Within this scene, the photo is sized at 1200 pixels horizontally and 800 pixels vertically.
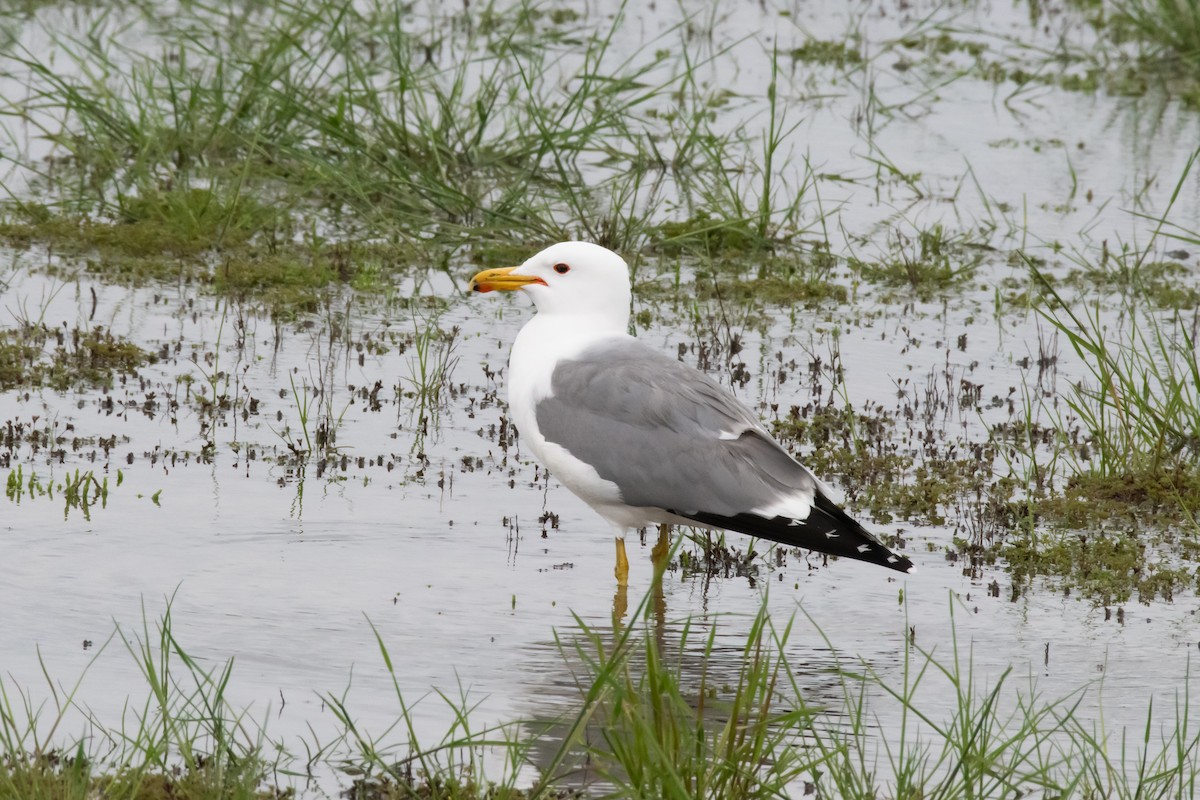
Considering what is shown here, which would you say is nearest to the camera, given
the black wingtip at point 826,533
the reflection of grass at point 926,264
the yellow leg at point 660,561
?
the black wingtip at point 826,533

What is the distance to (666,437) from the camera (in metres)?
7.02

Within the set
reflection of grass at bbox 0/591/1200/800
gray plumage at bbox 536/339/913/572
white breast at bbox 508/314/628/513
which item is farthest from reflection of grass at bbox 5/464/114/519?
gray plumage at bbox 536/339/913/572

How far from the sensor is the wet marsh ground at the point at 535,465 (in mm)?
5422

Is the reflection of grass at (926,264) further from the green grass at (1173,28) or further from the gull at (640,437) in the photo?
the green grass at (1173,28)

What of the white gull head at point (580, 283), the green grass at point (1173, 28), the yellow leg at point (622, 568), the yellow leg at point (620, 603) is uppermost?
the green grass at point (1173, 28)

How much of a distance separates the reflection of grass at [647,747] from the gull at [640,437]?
0.49m

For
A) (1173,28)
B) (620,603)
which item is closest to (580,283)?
(620,603)

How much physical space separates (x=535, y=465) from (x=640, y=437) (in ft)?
5.52

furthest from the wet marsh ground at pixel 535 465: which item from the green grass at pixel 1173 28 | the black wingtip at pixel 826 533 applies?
the green grass at pixel 1173 28

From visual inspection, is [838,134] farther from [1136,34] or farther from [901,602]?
[901,602]

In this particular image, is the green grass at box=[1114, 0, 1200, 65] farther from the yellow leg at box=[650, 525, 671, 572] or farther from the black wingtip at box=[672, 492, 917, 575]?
the black wingtip at box=[672, 492, 917, 575]

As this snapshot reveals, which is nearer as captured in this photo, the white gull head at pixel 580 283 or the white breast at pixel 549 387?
the white breast at pixel 549 387

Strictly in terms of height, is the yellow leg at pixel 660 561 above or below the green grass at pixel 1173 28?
below

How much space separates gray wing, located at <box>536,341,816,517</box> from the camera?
6.88m
